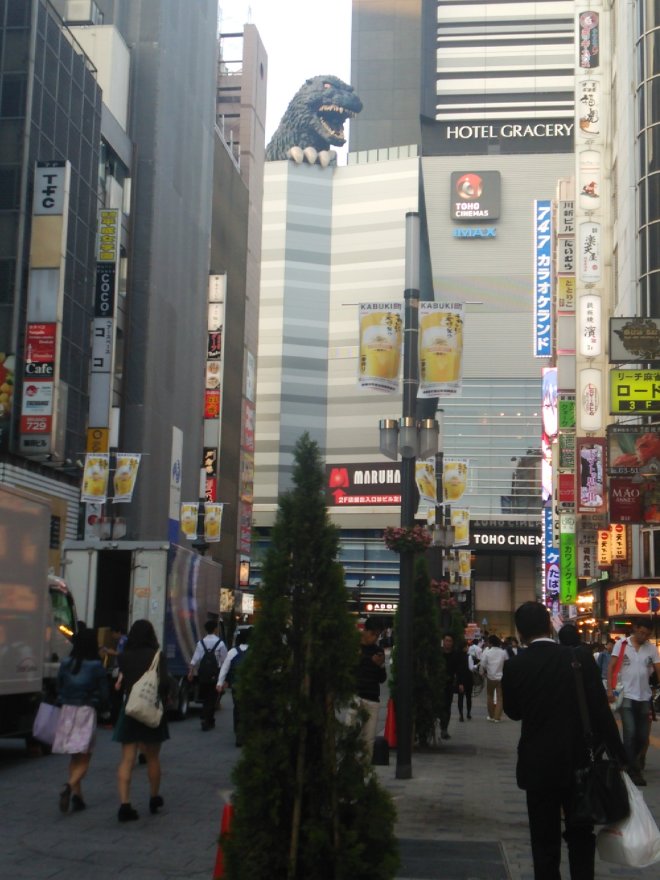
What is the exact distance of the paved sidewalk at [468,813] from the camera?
8797 mm

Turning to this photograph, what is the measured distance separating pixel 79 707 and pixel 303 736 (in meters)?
6.03

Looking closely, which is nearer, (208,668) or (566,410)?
(208,668)

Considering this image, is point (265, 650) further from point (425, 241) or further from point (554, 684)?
point (425, 241)

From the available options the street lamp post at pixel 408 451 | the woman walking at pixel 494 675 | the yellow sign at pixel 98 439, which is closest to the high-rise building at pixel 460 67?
Result: the yellow sign at pixel 98 439

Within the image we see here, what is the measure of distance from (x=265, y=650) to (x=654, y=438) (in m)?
30.4

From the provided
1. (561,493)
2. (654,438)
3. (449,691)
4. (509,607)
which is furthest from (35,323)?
(509,607)

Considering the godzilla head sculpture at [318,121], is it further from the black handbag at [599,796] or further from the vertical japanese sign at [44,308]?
the black handbag at [599,796]

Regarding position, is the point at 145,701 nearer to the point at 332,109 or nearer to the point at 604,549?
Answer: the point at 604,549

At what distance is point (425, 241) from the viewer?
131 meters

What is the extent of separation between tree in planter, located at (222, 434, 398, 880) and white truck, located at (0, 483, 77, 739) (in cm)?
848

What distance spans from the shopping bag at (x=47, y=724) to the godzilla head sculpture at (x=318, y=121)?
12036 centimetres

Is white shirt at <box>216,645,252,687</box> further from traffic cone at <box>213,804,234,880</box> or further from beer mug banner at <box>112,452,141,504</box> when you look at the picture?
beer mug banner at <box>112,452,141,504</box>

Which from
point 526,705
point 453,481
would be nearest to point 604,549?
point 453,481

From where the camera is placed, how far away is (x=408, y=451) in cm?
1545
